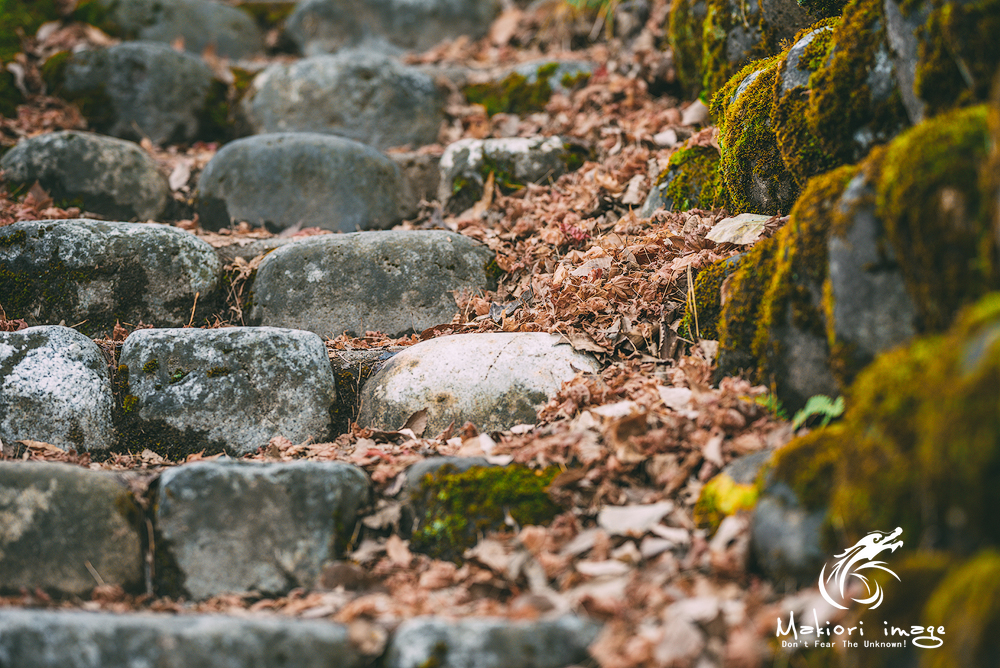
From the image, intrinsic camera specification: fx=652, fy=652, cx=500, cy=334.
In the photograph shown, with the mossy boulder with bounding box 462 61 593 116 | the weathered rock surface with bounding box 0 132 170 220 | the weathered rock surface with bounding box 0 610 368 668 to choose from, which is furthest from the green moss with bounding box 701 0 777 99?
the weathered rock surface with bounding box 0 132 170 220

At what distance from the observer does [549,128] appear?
20.1 ft

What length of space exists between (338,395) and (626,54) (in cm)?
498

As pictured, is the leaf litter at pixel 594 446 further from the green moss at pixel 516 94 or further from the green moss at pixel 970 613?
the green moss at pixel 516 94

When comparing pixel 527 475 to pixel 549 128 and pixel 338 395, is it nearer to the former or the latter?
pixel 338 395

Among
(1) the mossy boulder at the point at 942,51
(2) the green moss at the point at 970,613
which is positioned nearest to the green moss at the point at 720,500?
(2) the green moss at the point at 970,613

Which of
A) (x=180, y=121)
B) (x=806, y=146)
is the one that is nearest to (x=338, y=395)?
(x=806, y=146)

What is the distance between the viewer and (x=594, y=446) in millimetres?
2701

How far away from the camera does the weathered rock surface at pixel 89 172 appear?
16.7 feet

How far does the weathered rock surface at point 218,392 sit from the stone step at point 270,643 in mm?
1488

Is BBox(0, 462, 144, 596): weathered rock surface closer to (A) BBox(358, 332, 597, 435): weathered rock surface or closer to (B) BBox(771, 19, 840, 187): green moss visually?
(A) BBox(358, 332, 597, 435): weathered rock surface

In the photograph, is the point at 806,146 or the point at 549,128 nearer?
the point at 806,146

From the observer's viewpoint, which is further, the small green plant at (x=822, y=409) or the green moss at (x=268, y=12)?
the green moss at (x=268, y=12)

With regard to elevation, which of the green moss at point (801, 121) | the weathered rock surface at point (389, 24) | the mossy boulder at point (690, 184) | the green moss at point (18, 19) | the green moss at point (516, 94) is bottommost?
the mossy boulder at point (690, 184)

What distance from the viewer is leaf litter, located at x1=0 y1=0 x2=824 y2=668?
6.53ft
